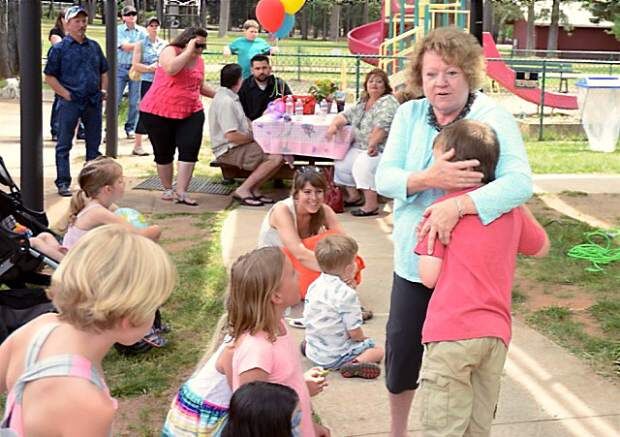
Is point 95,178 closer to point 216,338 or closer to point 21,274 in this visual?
point 21,274

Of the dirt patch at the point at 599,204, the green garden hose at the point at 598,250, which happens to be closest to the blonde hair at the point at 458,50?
the green garden hose at the point at 598,250

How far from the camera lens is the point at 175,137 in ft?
27.0

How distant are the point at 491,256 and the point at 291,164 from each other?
6.16 m

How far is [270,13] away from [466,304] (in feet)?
33.7

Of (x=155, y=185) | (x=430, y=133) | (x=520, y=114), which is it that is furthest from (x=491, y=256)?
(x=520, y=114)

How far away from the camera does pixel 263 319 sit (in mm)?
2938

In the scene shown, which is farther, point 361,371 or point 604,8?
point 604,8

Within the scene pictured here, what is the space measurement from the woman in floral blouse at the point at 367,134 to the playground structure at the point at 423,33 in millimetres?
5507

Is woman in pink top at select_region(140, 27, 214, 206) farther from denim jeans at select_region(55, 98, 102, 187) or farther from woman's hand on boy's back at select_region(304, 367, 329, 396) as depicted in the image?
woman's hand on boy's back at select_region(304, 367, 329, 396)

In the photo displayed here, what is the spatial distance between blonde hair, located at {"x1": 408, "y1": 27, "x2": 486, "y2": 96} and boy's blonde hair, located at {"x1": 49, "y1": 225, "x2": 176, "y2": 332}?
53.4 inches

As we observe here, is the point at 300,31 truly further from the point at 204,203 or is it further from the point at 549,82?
the point at 204,203

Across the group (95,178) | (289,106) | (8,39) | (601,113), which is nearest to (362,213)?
(289,106)

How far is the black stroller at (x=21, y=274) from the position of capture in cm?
410

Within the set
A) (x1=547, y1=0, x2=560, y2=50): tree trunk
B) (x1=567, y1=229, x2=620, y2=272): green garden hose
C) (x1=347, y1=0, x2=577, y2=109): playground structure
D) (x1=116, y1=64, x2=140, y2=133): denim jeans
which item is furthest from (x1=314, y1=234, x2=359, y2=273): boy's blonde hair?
(x1=547, y1=0, x2=560, y2=50): tree trunk
